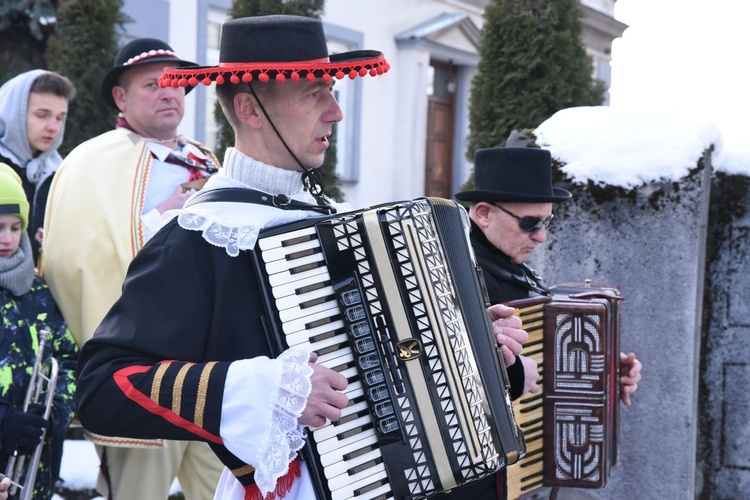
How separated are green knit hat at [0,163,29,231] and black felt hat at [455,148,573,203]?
1.53 m

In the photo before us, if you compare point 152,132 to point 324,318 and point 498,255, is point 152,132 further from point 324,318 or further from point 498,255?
point 324,318

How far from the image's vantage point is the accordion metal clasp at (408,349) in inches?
81.2

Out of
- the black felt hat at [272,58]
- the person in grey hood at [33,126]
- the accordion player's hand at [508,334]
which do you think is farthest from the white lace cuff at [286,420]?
the person in grey hood at [33,126]

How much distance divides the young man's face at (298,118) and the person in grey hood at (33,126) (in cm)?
233

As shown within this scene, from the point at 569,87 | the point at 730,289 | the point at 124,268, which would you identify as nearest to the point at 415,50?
the point at 569,87

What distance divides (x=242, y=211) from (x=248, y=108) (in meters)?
0.26

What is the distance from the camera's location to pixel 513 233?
3.42 metres

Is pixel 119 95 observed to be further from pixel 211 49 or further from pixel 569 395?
pixel 211 49

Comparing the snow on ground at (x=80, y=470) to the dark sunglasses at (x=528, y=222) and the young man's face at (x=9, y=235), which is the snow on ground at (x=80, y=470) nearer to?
the young man's face at (x=9, y=235)

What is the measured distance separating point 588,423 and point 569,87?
4.28 meters

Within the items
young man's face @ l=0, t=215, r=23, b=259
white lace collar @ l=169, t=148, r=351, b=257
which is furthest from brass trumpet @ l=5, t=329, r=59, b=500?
white lace collar @ l=169, t=148, r=351, b=257

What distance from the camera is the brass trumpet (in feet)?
10.7

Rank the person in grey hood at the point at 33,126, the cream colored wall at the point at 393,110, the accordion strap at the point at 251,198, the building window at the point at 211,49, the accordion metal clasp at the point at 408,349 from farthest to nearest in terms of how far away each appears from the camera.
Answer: the cream colored wall at the point at 393,110 → the building window at the point at 211,49 → the person in grey hood at the point at 33,126 → the accordion strap at the point at 251,198 → the accordion metal clasp at the point at 408,349

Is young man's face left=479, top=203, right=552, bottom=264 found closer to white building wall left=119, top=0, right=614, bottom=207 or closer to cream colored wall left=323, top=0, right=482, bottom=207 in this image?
white building wall left=119, top=0, right=614, bottom=207
